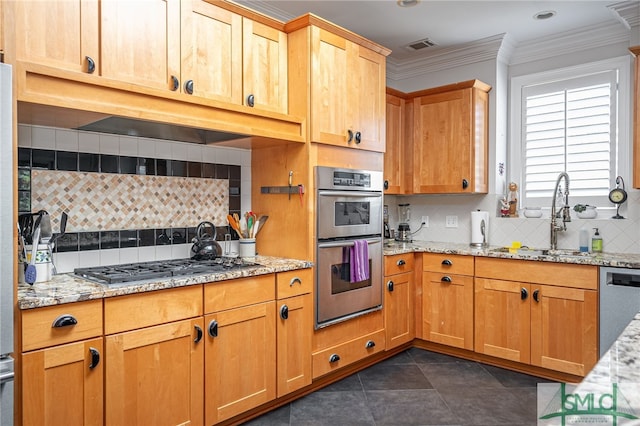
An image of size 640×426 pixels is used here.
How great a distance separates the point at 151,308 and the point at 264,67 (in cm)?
157

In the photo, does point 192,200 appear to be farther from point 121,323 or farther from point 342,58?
point 342,58

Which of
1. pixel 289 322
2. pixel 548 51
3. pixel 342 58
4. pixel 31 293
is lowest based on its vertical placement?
pixel 289 322

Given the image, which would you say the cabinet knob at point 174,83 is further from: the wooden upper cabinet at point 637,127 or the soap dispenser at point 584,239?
the soap dispenser at point 584,239

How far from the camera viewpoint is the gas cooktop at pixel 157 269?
2078 millimetres

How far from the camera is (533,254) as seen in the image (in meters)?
3.20

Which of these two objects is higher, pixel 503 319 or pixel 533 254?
pixel 533 254

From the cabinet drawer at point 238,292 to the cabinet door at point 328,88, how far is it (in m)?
0.96

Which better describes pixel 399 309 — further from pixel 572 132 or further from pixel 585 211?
pixel 572 132

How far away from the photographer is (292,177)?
2.91m

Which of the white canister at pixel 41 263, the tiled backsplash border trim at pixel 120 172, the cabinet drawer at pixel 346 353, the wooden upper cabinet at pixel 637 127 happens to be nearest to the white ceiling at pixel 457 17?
the wooden upper cabinet at pixel 637 127

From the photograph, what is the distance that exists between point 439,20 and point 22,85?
2.93 metres

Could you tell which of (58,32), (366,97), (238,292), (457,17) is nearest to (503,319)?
(366,97)

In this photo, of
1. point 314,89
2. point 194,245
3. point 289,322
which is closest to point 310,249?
point 289,322

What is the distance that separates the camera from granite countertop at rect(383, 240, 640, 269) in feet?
9.34
